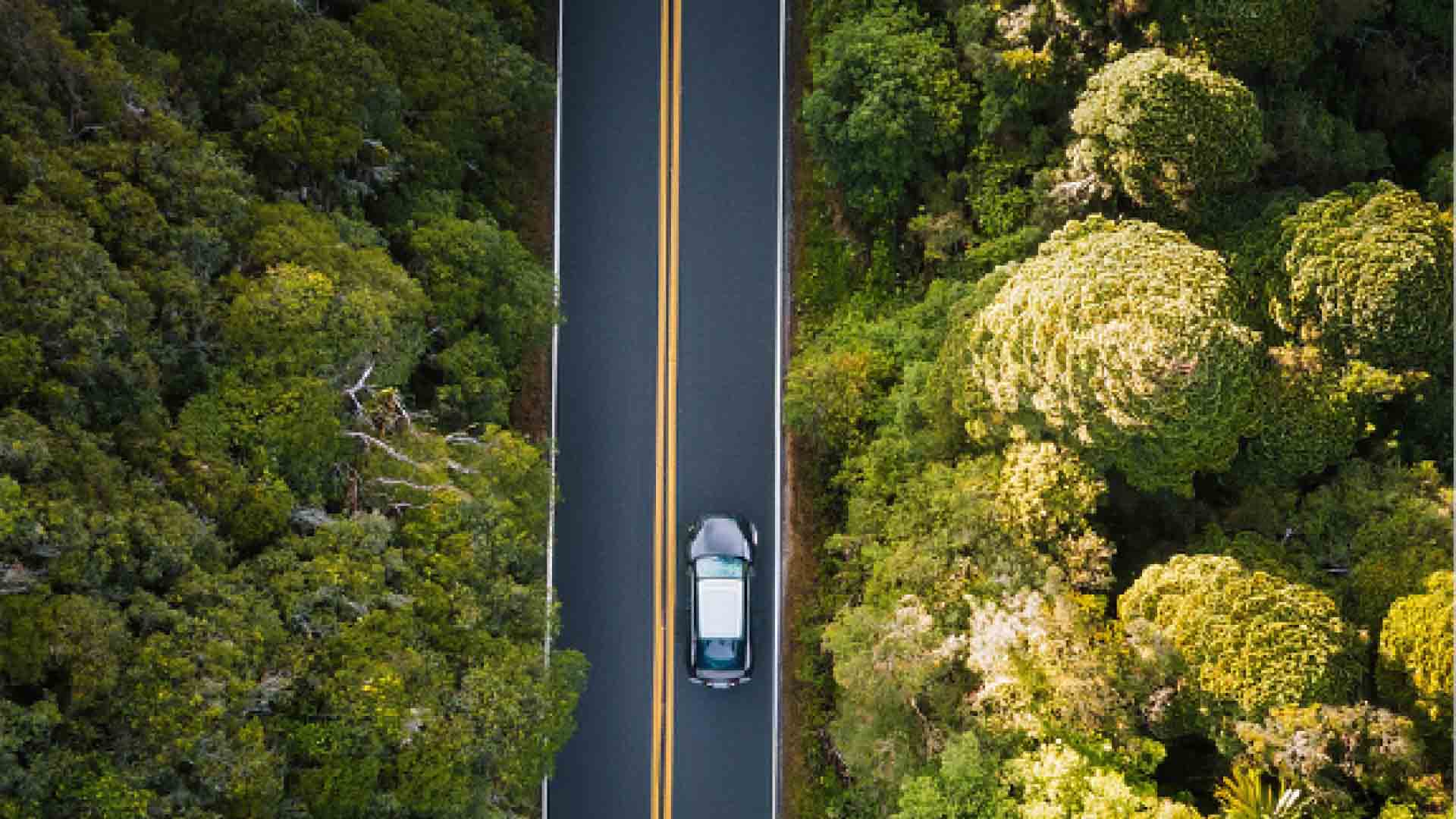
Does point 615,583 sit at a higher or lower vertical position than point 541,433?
lower

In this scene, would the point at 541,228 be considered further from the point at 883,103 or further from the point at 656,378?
the point at 883,103

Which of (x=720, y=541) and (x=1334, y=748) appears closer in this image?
(x=1334, y=748)

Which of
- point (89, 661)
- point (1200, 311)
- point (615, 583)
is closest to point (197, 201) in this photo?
point (89, 661)

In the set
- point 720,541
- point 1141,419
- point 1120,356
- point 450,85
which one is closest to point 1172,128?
point 1120,356

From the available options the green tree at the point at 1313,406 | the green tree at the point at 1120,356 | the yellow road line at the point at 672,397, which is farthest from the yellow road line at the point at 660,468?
the green tree at the point at 1313,406

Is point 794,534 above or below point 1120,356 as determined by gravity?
below

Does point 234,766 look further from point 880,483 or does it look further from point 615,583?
point 880,483
